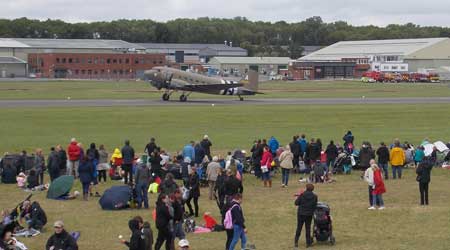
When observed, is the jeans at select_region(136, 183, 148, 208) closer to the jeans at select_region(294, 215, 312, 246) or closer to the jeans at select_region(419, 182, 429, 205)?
the jeans at select_region(294, 215, 312, 246)

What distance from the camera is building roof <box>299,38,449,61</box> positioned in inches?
6755

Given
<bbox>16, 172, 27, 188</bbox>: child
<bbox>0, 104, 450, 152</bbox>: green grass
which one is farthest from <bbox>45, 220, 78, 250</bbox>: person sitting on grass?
<bbox>0, 104, 450, 152</bbox>: green grass

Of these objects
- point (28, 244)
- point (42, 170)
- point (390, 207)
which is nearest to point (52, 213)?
point (28, 244)

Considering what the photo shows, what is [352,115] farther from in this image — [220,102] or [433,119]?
[220,102]

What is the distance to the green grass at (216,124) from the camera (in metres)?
39.2

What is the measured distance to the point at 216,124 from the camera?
47312 millimetres

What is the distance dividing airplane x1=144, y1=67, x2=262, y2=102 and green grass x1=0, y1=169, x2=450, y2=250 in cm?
4752

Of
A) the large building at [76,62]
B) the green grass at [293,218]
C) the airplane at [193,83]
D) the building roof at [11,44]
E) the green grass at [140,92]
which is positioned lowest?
the green grass at [293,218]

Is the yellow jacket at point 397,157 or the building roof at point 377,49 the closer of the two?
the yellow jacket at point 397,157

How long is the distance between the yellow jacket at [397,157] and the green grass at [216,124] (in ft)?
33.3

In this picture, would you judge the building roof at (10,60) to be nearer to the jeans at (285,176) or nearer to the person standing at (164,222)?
the jeans at (285,176)

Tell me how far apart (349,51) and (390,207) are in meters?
175

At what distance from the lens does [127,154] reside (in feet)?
83.5

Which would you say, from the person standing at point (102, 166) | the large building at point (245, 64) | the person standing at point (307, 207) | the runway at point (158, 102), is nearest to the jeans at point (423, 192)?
the person standing at point (307, 207)
